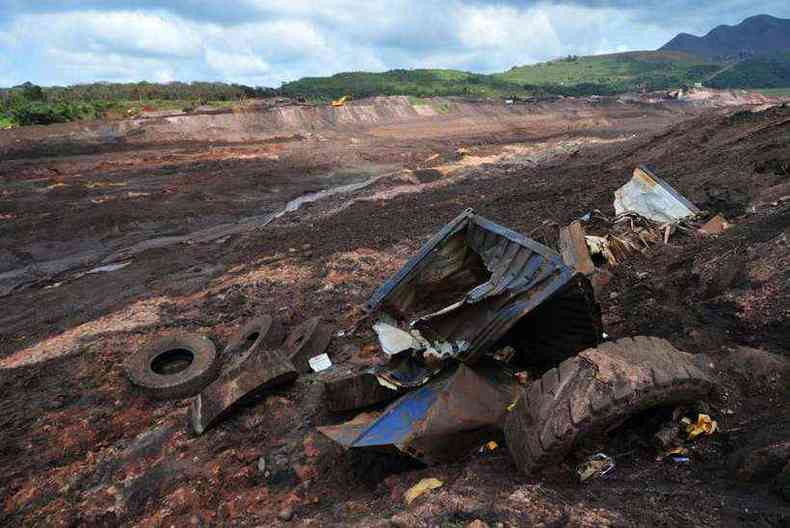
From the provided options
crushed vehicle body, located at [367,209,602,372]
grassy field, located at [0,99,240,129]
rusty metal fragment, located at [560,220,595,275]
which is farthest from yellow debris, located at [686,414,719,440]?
grassy field, located at [0,99,240,129]

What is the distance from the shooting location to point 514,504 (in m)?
2.75

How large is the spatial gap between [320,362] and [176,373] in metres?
1.82

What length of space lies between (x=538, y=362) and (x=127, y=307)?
23.4 feet

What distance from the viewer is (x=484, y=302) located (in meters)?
4.14

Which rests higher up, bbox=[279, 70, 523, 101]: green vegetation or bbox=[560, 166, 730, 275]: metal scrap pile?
bbox=[279, 70, 523, 101]: green vegetation

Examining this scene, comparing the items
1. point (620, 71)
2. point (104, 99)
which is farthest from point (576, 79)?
point (104, 99)

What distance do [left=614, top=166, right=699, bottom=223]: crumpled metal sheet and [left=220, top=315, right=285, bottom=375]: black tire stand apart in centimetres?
540

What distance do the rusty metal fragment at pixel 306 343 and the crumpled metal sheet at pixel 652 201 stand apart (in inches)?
192

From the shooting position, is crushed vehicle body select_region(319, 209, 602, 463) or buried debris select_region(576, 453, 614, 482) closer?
buried debris select_region(576, 453, 614, 482)

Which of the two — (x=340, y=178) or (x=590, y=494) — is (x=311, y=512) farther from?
(x=340, y=178)

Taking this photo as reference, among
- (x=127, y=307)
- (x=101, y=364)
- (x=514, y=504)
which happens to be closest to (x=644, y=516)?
(x=514, y=504)

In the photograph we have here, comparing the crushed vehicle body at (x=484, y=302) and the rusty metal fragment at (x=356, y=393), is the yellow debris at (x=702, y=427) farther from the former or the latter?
the rusty metal fragment at (x=356, y=393)

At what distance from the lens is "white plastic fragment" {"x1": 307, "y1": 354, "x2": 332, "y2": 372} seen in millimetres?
6070

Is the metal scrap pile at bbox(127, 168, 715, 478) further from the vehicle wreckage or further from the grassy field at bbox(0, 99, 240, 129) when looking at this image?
the grassy field at bbox(0, 99, 240, 129)
